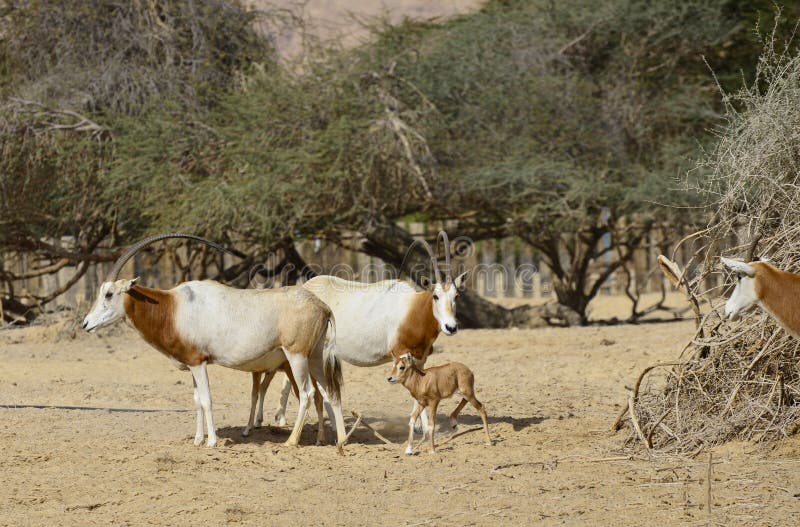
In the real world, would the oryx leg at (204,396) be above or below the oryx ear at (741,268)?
below

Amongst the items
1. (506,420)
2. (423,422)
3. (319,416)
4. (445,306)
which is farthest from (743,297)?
(319,416)

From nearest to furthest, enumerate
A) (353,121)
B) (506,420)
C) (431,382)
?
(431,382)
(506,420)
(353,121)

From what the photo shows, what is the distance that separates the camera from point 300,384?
8258 mm

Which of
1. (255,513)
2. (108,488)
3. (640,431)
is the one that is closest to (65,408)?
(108,488)

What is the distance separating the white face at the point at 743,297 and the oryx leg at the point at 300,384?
3268 millimetres

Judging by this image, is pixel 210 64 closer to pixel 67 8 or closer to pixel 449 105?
pixel 67 8

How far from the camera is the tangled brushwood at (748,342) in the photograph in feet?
23.3

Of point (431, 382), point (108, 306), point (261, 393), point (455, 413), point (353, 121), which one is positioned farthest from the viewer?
point (353, 121)

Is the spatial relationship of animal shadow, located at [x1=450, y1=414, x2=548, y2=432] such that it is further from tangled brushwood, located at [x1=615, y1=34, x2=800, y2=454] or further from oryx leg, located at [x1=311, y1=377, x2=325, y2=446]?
tangled brushwood, located at [x1=615, y1=34, x2=800, y2=454]

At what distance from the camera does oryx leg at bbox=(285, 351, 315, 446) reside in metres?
8.27

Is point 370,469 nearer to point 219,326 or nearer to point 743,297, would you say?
point 219,326

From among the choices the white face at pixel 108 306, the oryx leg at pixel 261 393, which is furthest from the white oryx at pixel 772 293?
the white face at pixel 108 306

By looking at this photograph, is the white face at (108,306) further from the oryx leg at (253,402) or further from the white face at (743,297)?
the white face at (743,297)

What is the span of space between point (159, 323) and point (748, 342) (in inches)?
164
